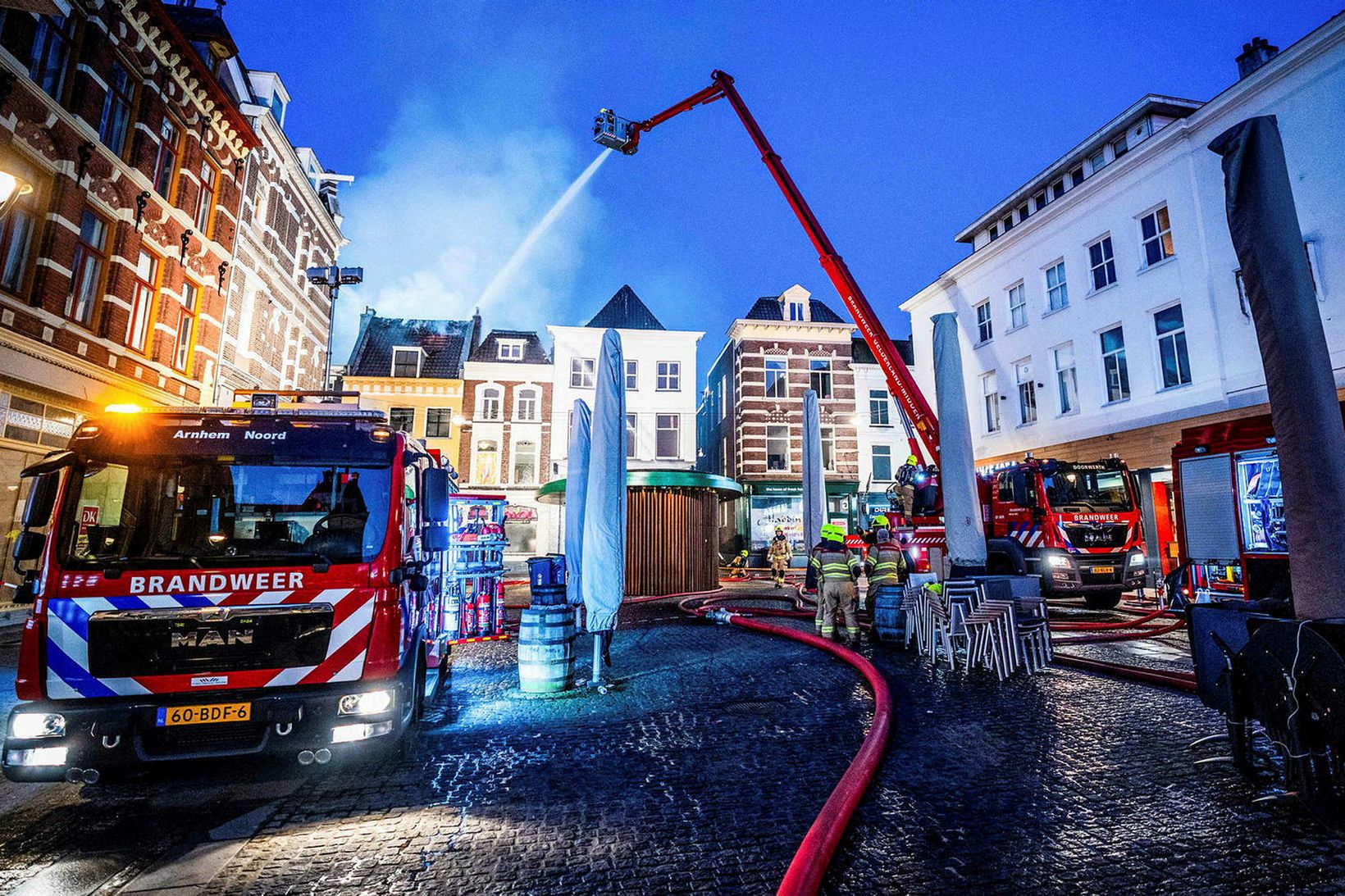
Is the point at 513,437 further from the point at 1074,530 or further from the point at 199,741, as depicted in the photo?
the point at 199,741

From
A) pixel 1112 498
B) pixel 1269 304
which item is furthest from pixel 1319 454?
pixel 1112 498

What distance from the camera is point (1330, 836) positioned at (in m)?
3.09

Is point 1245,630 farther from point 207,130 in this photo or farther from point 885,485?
point 885,485

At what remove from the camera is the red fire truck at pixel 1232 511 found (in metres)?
7.24

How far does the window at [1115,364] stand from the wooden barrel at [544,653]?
16513 millimetres

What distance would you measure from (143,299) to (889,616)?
16.4 metres

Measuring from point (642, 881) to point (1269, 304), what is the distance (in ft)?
16.2

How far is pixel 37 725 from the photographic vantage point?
354cm

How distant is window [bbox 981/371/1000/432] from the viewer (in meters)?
19.9

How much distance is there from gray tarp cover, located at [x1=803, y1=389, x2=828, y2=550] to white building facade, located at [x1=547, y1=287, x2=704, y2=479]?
12.2 metres

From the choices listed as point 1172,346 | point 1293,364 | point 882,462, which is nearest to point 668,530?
point 1293,364

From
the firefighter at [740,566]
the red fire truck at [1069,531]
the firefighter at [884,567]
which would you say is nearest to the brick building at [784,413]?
the firefighter at [740,566]

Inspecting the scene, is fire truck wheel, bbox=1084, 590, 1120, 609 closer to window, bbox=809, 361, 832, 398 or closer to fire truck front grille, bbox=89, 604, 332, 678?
fire truck front grille, bbox=89, 604, 332, 678

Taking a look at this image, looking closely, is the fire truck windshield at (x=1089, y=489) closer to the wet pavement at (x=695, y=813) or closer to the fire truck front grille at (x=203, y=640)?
the wet pavement at (x=695, y=813)
